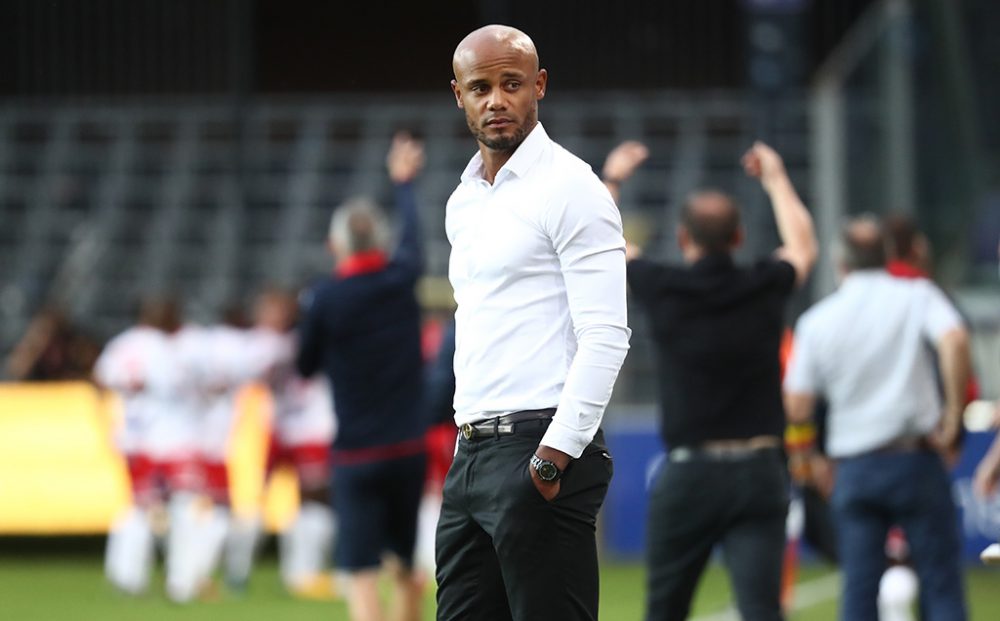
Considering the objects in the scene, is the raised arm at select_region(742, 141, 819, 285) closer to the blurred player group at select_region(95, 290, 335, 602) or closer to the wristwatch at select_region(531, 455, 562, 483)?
the wristwatch at select_region(531, 455, 562, 483)

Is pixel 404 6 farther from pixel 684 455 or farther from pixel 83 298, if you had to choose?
pixel 684 455

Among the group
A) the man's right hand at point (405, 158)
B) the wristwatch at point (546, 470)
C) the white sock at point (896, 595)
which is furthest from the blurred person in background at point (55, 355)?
the wristwatch at point (546, 470)

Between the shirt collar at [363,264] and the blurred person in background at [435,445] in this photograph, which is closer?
the shirt collar at [363,264]

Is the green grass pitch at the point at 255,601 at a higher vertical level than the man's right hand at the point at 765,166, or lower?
lower

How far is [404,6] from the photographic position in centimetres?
2333

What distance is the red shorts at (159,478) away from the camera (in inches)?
485

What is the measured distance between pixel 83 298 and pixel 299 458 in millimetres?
8480

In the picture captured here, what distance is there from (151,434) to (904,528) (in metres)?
6.33

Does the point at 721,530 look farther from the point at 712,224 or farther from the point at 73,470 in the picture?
the point at 73,470

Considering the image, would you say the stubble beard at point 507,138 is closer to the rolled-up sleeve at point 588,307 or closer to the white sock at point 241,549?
the rolled-up sleeve at point 588,307

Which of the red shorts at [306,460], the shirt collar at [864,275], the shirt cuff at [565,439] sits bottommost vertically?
the red shorts at [306,460]

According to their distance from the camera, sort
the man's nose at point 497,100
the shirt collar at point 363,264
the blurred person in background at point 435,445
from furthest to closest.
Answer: the blurred person in background at point 435,445 < the shirt collar at point 363,264 < the man's nose at point 497,100

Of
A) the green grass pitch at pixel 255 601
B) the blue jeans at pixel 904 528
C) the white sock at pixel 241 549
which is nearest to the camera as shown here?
the blue jeans at pixel 904 528

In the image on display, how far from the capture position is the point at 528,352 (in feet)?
15.1
